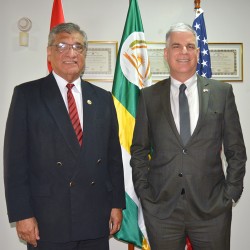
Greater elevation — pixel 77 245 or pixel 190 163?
pixel 190 163

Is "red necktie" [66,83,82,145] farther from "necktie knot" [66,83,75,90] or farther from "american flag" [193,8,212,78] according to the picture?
"american flag" [193,8,212,78]

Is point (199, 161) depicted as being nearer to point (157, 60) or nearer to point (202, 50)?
point (202, 50)

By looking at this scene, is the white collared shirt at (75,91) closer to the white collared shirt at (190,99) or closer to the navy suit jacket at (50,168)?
the navy suit jacket at (50,168)

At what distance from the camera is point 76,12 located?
302 centimetres

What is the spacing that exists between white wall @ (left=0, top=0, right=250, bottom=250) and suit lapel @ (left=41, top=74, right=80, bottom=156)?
4.03 ft

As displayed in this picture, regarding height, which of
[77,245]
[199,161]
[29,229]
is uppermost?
[199,161]

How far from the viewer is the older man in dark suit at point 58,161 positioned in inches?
69.1

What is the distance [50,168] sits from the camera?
5.87ft

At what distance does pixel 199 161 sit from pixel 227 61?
63.2 inches

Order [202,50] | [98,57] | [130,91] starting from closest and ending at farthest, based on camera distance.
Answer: [130,91] < [202,50] < [98,57]

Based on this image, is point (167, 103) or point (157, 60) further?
point (157, 60)

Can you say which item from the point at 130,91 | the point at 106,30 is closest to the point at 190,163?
the point at 130,91

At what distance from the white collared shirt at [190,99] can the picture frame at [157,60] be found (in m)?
1.02

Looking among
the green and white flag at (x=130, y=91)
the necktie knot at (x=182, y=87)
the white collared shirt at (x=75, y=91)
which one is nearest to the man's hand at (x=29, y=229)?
the white collared shirt at (x=75, y=91)
